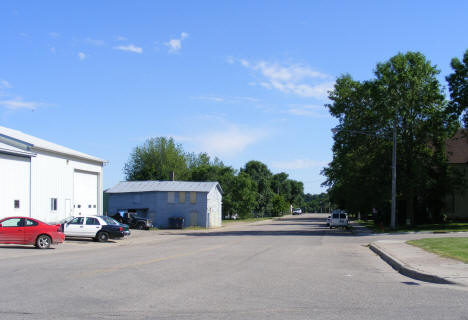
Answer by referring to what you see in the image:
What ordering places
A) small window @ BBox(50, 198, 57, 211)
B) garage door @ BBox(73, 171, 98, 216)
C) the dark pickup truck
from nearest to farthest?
small window @ BBox(50, 198, 57, 211) < garage door @ BBox(73, 171, 98, 216) < the dark pickup truck

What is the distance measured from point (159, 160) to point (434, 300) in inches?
3620

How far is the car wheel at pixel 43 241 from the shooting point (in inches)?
923

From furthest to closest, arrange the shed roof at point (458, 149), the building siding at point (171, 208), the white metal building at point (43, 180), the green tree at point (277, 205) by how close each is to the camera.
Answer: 1. the green tree at point (277, 205)
2. the building siding at point (171, 208)
3. the shed roof at point (458, 149)
4. the white metal building at point (43, 180)

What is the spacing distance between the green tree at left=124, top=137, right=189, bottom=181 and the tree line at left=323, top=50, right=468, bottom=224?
54734 millimetres

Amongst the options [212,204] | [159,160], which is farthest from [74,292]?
[159,160]

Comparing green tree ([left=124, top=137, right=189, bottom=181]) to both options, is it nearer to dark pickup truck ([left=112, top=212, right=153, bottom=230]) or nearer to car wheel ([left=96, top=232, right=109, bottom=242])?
dark pickup truck ([left=112, top=212, right=153, bottom=230])

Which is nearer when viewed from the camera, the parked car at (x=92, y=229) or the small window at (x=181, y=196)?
the parked car at (x=92, y=229)

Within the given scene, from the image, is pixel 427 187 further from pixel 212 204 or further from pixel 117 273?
pixel 117 273

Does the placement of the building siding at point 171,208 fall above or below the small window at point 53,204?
below

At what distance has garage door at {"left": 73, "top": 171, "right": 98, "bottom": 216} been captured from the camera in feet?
131

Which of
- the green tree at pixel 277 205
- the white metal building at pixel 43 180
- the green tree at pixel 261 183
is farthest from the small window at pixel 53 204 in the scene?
the green tree at pixel 277 205

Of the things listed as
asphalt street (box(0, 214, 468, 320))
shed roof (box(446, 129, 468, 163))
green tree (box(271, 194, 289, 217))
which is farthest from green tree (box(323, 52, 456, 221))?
green tree (box(271, 194, 289, 217))

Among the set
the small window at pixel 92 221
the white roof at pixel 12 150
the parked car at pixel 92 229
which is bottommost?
the parked car at pixel 92 229

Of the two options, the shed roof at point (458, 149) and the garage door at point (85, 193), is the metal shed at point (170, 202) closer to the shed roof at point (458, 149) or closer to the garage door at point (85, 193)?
the garage door at point (85, 193)
